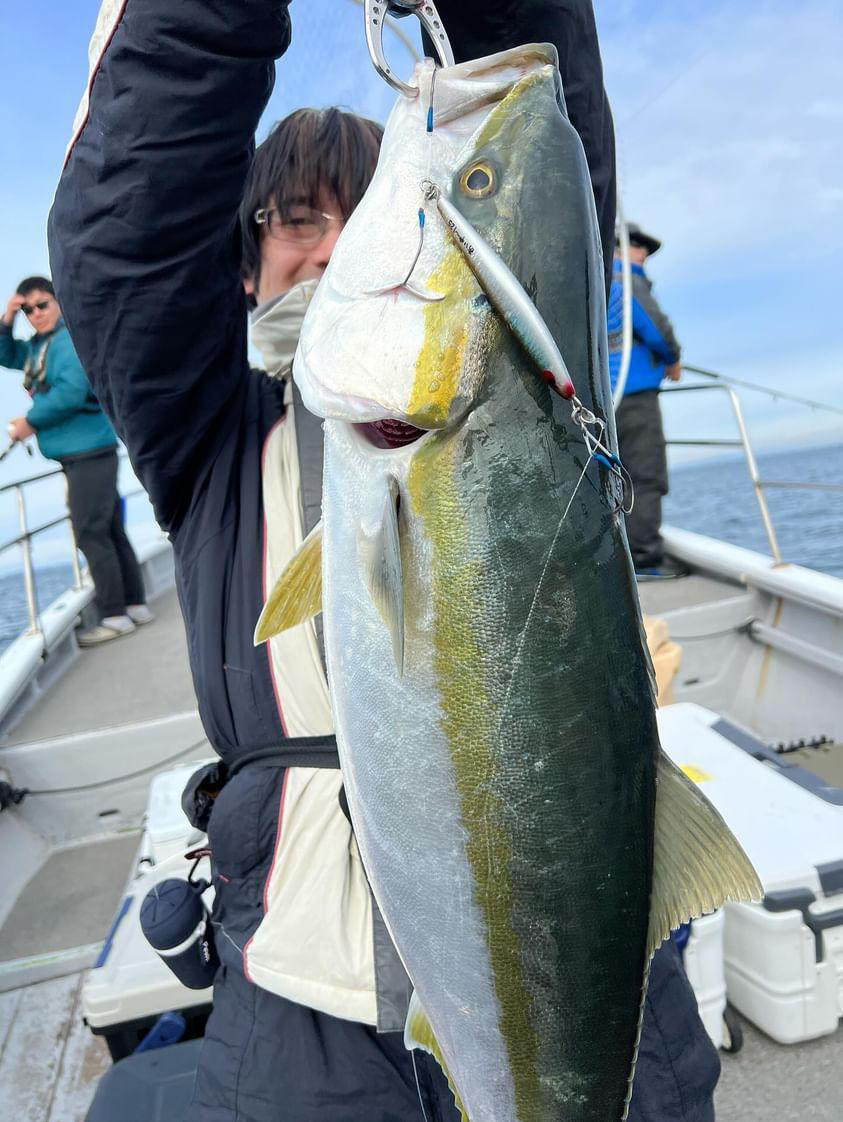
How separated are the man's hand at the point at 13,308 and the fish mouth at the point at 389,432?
19.3 ft

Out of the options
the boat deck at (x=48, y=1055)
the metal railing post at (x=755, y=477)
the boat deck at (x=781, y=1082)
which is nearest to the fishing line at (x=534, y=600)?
the boat deck at (x=781, y=1082)

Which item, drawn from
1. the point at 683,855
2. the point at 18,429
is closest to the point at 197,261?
the point at 683,855

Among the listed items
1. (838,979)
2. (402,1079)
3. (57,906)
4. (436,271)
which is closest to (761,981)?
(838,979)

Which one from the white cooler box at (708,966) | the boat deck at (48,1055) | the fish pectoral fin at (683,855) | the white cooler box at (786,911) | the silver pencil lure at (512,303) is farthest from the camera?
the boat deck at (48,1055)

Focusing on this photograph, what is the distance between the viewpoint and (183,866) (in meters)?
2.75

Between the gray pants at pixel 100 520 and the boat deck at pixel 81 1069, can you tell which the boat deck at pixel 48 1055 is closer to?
the boat deck at pixel 81 1069

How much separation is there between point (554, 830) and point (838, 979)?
6.71ft

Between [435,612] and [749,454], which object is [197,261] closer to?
[435,612]

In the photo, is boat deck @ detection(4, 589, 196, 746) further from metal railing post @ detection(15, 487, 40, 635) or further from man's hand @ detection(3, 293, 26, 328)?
man's hand @ detection(3, 293, 26, 328)

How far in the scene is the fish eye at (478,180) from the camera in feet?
3.05

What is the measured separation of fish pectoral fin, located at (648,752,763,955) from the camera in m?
1.02

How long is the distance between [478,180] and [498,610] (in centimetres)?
52

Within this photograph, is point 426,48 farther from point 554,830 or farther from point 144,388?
point 554,830

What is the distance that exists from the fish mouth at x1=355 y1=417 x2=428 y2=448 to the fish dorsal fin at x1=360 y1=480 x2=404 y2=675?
7 cm
